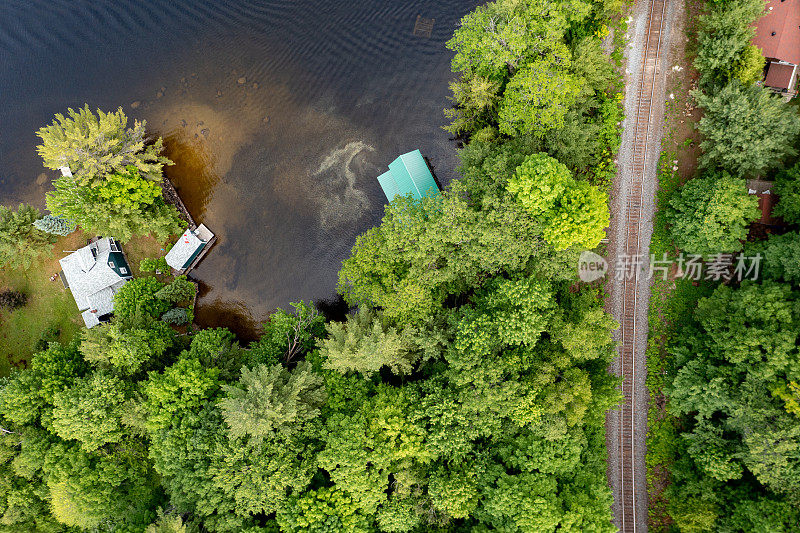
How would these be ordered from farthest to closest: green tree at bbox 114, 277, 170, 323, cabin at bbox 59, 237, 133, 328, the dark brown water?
1. the dark brown water
2. cabin at bbox 59, 237, 133, 328
3. green tree at bbox 114, 277, 170, 323

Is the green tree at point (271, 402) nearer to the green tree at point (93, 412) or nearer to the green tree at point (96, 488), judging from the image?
the green tree at point (93, 412)

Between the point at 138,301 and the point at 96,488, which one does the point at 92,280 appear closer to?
the point at 138,301

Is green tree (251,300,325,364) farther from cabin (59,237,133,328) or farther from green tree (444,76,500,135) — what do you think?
green tree (444,76,500,135)

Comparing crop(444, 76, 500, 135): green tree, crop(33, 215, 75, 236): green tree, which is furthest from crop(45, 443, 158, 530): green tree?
crop(444, 76, 500, 135): green tree

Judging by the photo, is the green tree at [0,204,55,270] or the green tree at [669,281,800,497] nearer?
the green tree at [669,281,800,497]

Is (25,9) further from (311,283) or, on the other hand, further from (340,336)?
(340,336)

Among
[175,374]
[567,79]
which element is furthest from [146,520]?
[567,79]
